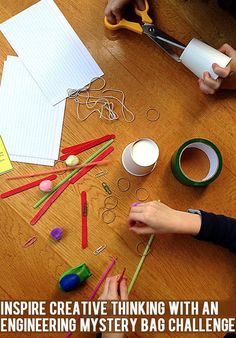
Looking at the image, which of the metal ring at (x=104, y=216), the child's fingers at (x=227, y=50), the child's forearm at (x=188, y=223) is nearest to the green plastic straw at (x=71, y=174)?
the metal ring at (x=104, y=216)

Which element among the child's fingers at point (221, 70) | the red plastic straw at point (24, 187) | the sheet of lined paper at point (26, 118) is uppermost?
the child's fingers at point (221, 70)

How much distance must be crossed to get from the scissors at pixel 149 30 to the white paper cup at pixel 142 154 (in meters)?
0.22

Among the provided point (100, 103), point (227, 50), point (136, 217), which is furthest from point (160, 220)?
point (227, 50)

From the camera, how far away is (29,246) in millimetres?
801

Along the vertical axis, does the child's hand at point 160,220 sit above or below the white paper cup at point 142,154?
below

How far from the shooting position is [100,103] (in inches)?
33.8

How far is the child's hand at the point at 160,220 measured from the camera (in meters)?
0.77

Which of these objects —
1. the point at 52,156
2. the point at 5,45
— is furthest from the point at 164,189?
the point at 5,45

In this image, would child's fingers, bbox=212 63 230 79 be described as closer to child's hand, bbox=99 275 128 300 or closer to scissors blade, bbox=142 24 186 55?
scissors blade, bbox=142 24 186 55

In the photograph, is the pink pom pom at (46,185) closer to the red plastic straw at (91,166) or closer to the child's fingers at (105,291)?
the red plastic straw at (91,166)

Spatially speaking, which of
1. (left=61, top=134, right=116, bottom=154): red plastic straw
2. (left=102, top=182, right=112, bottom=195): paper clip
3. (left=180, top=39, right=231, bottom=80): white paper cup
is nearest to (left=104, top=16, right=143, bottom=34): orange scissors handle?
(left=180, top=39, right=231, bottom=80): white paper cup

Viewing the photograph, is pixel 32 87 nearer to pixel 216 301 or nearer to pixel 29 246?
pixel 29 246

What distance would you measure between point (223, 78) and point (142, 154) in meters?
0.24

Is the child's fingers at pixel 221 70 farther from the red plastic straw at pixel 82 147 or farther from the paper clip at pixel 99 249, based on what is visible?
the paper clip at pixel 99 249
